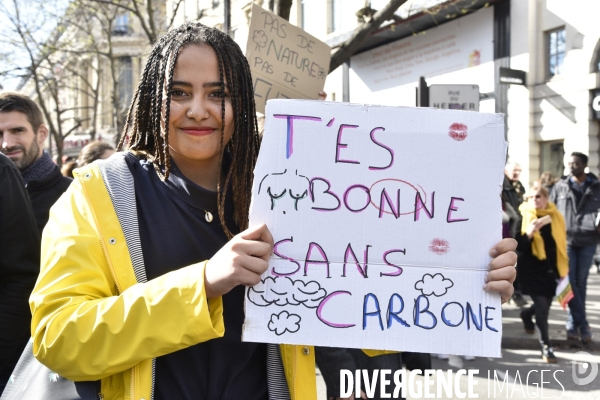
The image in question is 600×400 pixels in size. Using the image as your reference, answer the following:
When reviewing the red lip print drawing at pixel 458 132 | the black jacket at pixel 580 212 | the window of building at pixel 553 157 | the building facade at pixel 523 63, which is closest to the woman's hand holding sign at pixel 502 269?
the red lip print drawing at pixel 458 132

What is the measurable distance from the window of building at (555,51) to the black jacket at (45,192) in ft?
48.9

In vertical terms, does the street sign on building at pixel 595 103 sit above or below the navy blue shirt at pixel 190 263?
above

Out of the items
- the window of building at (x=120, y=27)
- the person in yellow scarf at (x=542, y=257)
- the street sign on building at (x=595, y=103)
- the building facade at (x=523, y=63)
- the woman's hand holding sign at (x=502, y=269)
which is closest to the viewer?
the woman's hand holding sign at (x=502, y=269)

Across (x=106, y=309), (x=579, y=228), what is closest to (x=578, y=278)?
(x=579, y=228)

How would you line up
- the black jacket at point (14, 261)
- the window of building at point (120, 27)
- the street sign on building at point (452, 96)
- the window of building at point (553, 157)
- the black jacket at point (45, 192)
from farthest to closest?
1. the window of building at point (120, 27)
2. the window of building at point (553, 157)
3. the street sign on building at point (452, 96)
4. the black jacket at point (45, 192)
5. the black jacket at point (14, 261)

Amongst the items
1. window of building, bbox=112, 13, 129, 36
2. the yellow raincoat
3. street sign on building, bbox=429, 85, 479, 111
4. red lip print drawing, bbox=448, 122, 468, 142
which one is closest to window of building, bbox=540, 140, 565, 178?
street sign on building, bbox=429, 85, 479, 111

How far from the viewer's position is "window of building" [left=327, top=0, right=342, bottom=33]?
2245cm

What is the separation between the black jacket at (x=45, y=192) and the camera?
3.12 m

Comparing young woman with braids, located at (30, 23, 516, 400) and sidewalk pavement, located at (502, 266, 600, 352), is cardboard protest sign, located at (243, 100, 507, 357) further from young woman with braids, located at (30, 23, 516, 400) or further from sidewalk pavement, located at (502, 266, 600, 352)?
sidewalk pavement, located at (502, 266, 600, 352)

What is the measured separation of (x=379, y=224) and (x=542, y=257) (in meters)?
5.24

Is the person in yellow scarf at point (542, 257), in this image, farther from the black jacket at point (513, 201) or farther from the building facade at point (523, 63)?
the building facade at point (523, 63)

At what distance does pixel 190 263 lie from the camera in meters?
1.66

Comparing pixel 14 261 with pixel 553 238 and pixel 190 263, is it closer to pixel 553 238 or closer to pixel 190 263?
pixel 190 263

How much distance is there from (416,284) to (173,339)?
62 centimetres
